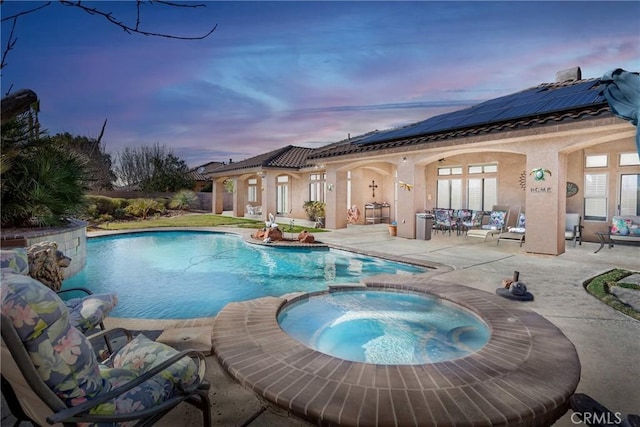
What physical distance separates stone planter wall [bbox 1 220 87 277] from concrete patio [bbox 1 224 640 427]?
3.91 meters

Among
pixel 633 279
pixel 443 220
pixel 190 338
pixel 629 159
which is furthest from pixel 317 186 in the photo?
pixel 190 338

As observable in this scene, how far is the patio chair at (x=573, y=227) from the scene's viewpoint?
11.8m

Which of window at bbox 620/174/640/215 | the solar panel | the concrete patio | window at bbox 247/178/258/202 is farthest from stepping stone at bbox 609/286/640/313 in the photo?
window at bbox 247/178/258/202

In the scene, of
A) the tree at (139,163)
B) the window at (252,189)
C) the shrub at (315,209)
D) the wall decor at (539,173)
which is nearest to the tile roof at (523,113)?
the wall decor at (539,173)

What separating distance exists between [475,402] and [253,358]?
6.77 feet

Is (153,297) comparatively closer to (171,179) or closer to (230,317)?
(230,317)

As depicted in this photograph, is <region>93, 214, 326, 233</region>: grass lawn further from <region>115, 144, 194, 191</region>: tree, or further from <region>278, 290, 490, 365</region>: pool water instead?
<region>115, 144, 194, 191</region>: tree

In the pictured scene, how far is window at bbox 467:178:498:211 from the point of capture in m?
15.4

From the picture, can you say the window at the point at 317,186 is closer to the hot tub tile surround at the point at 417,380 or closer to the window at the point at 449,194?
the window at the point at 449,194

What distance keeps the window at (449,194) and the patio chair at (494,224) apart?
2428mm

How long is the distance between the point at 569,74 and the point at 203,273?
1764 cm

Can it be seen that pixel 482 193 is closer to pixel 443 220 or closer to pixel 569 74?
pixel 443 220

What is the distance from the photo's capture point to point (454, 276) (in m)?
7.32

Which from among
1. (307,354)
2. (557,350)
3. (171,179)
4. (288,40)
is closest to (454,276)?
(557,350)
